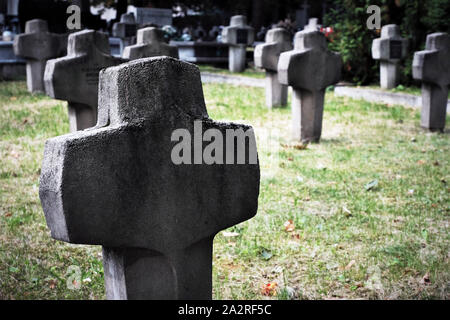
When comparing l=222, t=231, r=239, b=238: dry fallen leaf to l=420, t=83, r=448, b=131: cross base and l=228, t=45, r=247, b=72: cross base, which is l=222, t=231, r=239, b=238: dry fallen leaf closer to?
l=420, t=83, r=448, b=131: cross base

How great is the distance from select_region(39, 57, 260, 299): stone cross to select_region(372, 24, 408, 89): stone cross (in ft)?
38.5

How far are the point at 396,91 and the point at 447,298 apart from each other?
1053 cm

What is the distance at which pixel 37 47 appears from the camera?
13133 millimetres

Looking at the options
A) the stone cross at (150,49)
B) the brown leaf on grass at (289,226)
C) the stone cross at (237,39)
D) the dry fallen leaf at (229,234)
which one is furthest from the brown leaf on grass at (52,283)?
the stone cross at (237,39)

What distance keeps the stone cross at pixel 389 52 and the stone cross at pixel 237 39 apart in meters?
5.63

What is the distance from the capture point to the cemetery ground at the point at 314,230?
3.79m

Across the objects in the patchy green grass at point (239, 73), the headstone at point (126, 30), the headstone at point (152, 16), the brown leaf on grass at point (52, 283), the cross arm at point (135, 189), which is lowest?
the brown leaf on grass at point (52, 283)

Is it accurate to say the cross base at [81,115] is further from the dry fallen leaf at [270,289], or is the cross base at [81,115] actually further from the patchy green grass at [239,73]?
the patchy green grass at [239,73]

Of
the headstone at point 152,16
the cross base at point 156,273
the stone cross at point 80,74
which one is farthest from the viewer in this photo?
the headstone at point 152,16

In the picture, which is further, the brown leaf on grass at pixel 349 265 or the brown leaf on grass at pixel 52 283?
the brown leaf on grass at pixel 349 265

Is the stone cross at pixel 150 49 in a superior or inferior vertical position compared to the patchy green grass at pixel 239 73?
superior

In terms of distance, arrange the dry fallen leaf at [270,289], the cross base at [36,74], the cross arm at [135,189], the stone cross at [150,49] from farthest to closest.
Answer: the cross base at [36,74] < the stone cross at [150,49] < the dry fallen leaf at [270,289] < the cross arm at [135,189]

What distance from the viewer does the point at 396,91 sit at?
13.5 m
